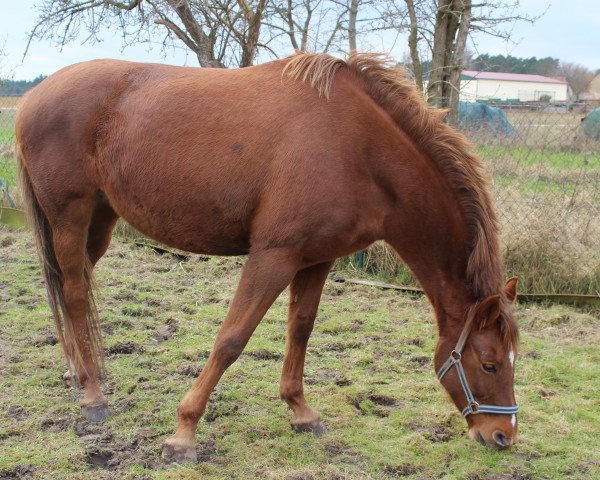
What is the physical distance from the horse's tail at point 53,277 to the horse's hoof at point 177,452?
91cm

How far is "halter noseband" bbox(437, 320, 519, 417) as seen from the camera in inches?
112

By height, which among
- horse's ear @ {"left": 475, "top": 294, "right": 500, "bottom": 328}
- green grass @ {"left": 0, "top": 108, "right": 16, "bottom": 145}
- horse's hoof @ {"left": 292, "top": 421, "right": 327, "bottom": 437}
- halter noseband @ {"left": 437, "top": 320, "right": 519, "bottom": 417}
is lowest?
horse's hoof @ {"left": 292, "top": 421, "right": 327, "bottom": 437}

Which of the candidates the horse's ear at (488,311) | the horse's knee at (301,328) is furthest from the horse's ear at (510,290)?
the horse's knee at (301,328)

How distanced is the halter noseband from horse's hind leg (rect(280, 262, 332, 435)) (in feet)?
2.52

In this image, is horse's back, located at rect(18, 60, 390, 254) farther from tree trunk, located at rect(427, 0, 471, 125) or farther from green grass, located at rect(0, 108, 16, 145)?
green grass, located at rect(0, 108, 16, 145)

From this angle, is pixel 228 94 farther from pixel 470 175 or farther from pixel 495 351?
pixel 495 351

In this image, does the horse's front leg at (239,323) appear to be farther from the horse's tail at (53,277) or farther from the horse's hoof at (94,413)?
the horse's tail at (53,277)

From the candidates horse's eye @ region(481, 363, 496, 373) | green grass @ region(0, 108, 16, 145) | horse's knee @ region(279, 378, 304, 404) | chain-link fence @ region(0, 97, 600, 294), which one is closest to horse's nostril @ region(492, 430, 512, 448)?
horse's eye @ region(481, 363, 496, 373)

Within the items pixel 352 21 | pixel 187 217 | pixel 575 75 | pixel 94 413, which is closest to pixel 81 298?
pixel 94 413

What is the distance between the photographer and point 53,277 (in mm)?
3512

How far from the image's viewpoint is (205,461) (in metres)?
2.88

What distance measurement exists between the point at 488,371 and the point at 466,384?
4.8 inches

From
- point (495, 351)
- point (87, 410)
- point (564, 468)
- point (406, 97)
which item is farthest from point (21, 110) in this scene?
point (564, 468)

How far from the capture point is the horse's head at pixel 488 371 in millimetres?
2844
